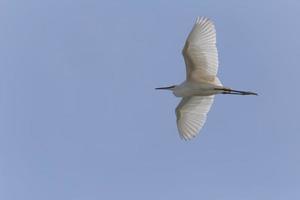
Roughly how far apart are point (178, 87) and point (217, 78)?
137 cm

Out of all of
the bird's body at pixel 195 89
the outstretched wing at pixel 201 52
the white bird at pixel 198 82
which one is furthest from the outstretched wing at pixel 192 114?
the outstretched wing at pixel 201 52

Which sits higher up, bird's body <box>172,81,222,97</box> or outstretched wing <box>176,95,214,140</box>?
bird's body <box>172,81,222,97</box>

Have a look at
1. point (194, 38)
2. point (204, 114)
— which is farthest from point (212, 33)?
point (204, 114)

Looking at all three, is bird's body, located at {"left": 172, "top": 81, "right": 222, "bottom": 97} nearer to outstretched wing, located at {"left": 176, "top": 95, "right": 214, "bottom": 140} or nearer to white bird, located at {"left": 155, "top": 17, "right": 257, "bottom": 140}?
white bird, located at {"left": 155, "top": 17, "right": 257, "bottom": 140}

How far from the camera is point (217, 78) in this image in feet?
118

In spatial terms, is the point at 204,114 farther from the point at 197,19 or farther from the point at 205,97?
the point at 197,19

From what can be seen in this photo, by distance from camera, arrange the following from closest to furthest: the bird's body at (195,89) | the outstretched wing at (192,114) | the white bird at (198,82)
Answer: the white bird at (198,82) < the outstretched wing at (192,114) < the bird's body at (195,89)

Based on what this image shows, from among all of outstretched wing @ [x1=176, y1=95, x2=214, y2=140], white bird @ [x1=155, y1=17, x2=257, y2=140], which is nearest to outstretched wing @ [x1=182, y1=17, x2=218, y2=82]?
white bird @ [x1=155, y1=17, x2=257, y2=140]

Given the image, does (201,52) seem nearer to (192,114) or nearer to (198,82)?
(198,82)

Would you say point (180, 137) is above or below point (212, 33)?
below

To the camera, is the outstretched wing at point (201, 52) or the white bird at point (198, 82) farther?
the white bird at point (198, 82)

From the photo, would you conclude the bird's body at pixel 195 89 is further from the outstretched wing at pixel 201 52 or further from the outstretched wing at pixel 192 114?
the outstretched wing at pixel 192 114

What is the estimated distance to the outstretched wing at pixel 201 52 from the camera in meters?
35.0

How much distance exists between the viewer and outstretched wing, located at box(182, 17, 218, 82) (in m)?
35.0
